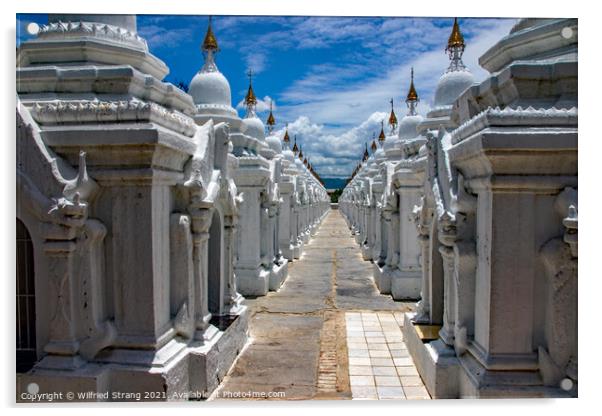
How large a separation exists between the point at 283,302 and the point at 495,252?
24.7 feet

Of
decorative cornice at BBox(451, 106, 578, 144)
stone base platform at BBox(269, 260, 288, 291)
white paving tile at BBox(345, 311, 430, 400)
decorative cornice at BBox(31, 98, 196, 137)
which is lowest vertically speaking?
white paving tile at BBox(345, 311, 430, 400)

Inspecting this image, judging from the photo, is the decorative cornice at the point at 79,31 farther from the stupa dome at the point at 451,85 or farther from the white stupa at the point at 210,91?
the stupa dome at the point at 451,85

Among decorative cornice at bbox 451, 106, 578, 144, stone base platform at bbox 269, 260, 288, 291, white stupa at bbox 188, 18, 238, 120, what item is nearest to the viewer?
decorative cornice at bbox 451, 106, 578, 144

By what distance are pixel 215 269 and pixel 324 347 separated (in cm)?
225

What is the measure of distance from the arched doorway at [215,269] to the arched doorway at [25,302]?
2.78 m

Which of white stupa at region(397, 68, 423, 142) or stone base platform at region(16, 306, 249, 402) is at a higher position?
white stupa at region(397, 68, 423, 142)

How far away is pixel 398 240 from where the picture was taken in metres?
12.5

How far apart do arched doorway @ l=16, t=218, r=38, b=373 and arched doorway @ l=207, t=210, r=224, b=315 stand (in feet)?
9.13

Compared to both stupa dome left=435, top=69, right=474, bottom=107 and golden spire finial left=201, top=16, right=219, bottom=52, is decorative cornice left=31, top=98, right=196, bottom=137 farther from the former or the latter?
stupa dome left=435, top=69, right=474, bottom=107

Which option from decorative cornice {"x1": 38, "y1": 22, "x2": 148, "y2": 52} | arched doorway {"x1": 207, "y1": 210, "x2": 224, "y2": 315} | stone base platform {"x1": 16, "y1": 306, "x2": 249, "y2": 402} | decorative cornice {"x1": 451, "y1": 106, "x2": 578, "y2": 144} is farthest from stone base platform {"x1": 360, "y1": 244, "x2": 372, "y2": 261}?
decorative cornice {"x1": 451, "y1": 106, "x2": 578, "y2": 144}

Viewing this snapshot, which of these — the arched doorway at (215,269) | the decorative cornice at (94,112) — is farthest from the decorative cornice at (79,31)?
the arched doorway at (215,269)

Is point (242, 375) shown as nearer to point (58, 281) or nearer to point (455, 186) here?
point (58, 281)

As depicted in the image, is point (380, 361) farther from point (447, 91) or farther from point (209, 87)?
point (209, 87)

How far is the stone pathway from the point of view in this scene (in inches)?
267
